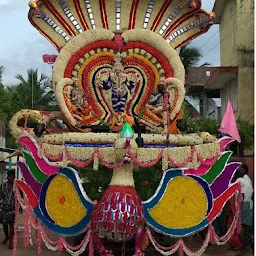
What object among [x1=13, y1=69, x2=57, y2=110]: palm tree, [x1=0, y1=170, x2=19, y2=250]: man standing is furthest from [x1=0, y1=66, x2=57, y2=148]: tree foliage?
[x1=0, y1=170, x2=19, y2=250]: man standing

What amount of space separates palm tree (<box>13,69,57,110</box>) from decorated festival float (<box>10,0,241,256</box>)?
18.5 m

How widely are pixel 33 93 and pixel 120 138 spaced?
21.5 meters

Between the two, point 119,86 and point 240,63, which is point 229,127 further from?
point 240,63

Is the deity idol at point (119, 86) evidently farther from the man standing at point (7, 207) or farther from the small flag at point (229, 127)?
the man standing at point (7, 207)

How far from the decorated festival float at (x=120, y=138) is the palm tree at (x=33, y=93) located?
18532mm

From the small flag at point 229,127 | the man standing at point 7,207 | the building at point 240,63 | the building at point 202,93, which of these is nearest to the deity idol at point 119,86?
the small flag at point 229,127

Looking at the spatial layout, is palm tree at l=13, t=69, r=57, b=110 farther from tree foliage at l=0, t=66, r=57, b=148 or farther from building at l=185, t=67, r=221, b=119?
building at l=185, t=67, r=221, b=119

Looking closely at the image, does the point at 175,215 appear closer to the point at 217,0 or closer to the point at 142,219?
the point at 142,219

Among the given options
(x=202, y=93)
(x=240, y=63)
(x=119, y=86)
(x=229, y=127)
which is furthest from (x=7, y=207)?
(x=202, y=93)

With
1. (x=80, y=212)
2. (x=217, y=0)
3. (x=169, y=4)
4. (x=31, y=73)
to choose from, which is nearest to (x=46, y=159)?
(x=80, y=212)

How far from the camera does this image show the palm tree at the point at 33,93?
27089 millimetres

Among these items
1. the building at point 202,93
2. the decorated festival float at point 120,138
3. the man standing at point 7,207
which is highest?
the building at point 202,93

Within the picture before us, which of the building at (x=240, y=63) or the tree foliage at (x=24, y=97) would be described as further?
the tree foliage at (x=24, y=97)

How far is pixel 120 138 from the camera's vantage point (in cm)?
623
